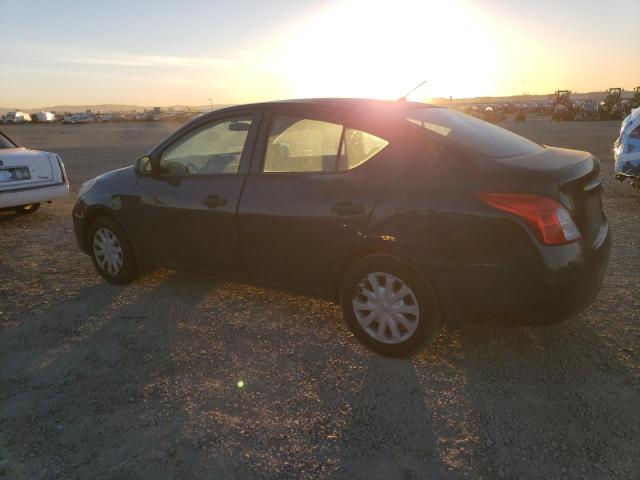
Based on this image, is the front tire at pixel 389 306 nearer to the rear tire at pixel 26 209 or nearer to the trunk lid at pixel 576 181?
the trunk lid at pixel 576 181

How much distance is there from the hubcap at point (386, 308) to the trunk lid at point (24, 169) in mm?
6197

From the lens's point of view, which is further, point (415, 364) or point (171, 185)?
point (171, 185)

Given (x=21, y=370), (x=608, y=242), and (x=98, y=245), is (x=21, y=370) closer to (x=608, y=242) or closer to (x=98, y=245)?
(x=98, y=245)

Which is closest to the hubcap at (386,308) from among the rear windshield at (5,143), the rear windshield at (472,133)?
the rear windshield at (472,133)

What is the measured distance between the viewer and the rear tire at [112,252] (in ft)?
14.9

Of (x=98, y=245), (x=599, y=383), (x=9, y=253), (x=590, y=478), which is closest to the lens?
(x=590, y=478)

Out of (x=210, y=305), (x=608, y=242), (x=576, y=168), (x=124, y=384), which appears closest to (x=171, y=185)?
(x=210, y=305)

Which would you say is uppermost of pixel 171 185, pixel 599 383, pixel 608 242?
pixel 171 185

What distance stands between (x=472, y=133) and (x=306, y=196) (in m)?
1.19

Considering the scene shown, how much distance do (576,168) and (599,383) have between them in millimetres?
1280

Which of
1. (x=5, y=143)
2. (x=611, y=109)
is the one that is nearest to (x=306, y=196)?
(x=5, y=143)

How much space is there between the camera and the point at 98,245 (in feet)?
15.6

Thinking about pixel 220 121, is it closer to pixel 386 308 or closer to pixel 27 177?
pixel 386 308

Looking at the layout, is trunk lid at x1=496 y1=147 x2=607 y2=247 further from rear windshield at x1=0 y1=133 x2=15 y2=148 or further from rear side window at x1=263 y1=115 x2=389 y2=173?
rear windshield at x1=0 y1=133 x2=15 y2=148
